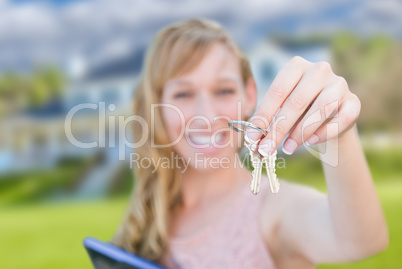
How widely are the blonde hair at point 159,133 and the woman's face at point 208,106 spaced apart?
0.03m

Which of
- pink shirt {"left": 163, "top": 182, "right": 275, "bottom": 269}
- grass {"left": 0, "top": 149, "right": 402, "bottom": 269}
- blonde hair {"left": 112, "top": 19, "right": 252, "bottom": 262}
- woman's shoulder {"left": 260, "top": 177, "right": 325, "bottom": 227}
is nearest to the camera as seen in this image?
woman's shoulder {"left": 260, "top": 177, "right": 325, "bottom": 227}

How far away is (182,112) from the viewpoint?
1341 millimetres

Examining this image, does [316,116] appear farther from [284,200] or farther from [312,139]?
[284,200]

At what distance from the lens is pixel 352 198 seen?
829 millimetres

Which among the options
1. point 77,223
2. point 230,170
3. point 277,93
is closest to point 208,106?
point 230,170

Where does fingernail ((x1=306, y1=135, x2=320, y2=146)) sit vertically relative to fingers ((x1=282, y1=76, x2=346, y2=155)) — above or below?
below

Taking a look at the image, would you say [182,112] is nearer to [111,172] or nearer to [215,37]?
[215,37]

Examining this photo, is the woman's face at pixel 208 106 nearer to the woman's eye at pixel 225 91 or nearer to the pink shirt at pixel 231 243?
the woman's eye at pixel 225 91

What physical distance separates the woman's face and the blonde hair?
1.2 inches

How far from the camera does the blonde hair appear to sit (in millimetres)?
1304

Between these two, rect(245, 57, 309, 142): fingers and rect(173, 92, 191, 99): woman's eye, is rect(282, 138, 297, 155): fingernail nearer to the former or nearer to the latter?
rect(245, 57, 309, 142): fingers

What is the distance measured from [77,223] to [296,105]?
336cm

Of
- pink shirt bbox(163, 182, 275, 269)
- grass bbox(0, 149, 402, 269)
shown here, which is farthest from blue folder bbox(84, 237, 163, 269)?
grass bbox(0, 149, 402, 269)

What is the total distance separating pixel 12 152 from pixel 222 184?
323 cm
